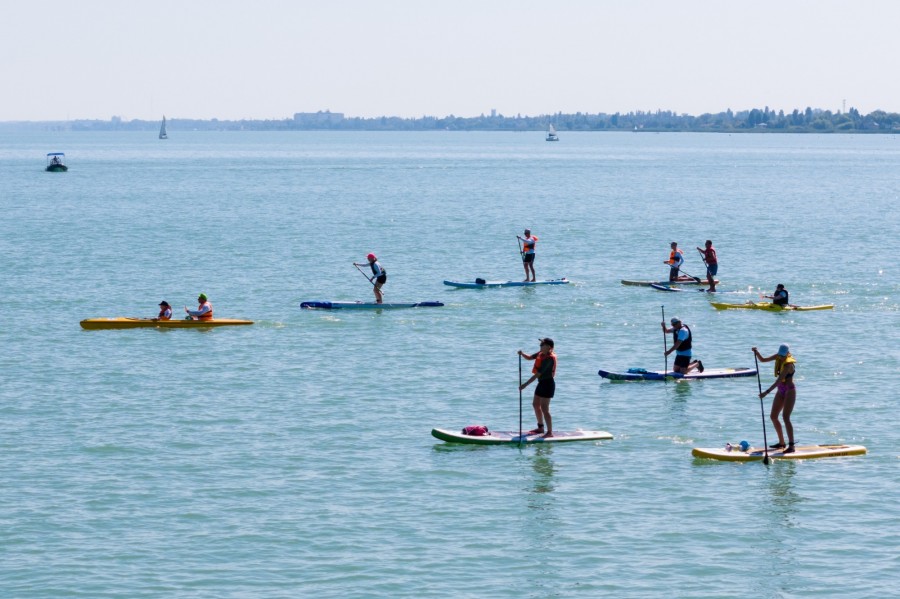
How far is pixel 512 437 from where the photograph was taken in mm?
28828

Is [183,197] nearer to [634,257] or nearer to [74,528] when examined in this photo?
[634,257]

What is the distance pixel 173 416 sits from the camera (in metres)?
32.5

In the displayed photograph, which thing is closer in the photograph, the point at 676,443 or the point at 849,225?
the point at 676,443

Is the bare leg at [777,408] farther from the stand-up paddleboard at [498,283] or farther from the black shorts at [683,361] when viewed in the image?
the stand-up paddleboard at [498,283]

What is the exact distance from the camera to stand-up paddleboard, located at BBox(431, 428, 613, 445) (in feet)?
94.2

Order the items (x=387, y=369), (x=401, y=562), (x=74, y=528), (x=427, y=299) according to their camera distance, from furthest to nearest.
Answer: (x=427, y=299)
(x=387, y=369)
(x=74, y=528)
(x=401, y=562)

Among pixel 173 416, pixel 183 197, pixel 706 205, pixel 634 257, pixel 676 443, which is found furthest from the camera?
pixel 183 197

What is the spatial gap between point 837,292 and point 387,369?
24.1 m

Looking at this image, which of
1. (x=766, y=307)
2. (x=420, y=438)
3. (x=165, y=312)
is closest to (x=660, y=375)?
(x=420, y=438)

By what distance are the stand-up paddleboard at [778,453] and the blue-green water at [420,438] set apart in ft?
0.85

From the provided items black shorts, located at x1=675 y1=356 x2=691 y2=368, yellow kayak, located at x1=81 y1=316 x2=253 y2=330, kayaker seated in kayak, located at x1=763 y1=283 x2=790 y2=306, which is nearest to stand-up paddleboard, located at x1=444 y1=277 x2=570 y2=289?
kayaker seated in kayak, located at x1=763 y1=283 x2=790 y2=306

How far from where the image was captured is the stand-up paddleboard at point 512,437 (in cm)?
2870

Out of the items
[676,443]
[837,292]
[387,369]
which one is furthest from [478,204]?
[676,443]

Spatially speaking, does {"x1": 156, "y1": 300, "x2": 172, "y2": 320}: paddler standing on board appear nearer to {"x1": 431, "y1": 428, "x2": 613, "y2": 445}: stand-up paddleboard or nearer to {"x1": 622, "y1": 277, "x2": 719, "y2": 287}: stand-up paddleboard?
{"x1": 431, "y1": 428, "x2": 613, "y2": 445}: stand-up paddleboard
